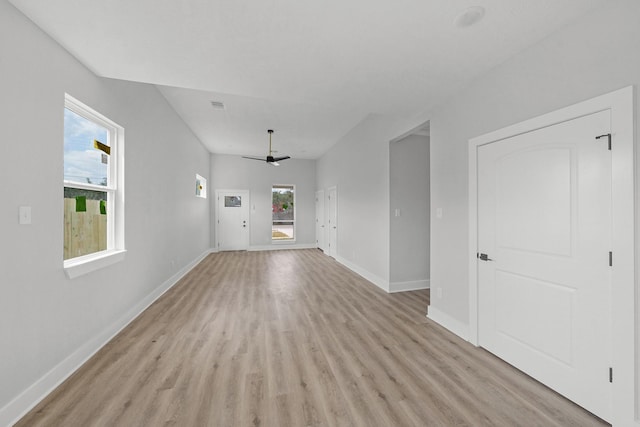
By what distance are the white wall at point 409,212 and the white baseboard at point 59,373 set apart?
12.0 feet

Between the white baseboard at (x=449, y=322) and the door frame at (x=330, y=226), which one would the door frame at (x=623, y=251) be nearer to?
the white baseboard at (x=449, y=322)

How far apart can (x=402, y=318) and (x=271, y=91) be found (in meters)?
3.12

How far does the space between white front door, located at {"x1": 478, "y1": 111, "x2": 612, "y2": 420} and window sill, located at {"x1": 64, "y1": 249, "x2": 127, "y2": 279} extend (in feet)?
12.0

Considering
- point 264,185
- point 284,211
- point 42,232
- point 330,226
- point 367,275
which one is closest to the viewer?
A: point 42,232

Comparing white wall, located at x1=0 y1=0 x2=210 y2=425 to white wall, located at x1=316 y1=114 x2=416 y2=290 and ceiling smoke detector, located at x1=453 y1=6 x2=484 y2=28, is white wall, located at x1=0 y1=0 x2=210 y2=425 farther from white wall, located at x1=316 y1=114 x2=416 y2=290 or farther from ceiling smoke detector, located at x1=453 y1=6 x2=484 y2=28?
white wall, located at x1=316 y1=114 x2=416 y2=290

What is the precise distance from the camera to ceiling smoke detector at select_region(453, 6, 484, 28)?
171 cm

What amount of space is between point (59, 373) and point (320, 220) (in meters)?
6.93

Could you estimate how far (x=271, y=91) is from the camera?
9.37ft

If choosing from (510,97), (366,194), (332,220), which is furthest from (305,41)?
(332,220)

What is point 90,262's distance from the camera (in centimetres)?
234

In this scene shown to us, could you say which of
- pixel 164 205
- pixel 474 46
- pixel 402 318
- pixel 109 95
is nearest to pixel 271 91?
pixel 109 95

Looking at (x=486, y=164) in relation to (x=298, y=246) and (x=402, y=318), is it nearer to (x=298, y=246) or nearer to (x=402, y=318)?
(x=402, y=318)

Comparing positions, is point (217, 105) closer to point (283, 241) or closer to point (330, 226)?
point (330, 226)

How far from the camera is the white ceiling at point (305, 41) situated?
1.69 meters
